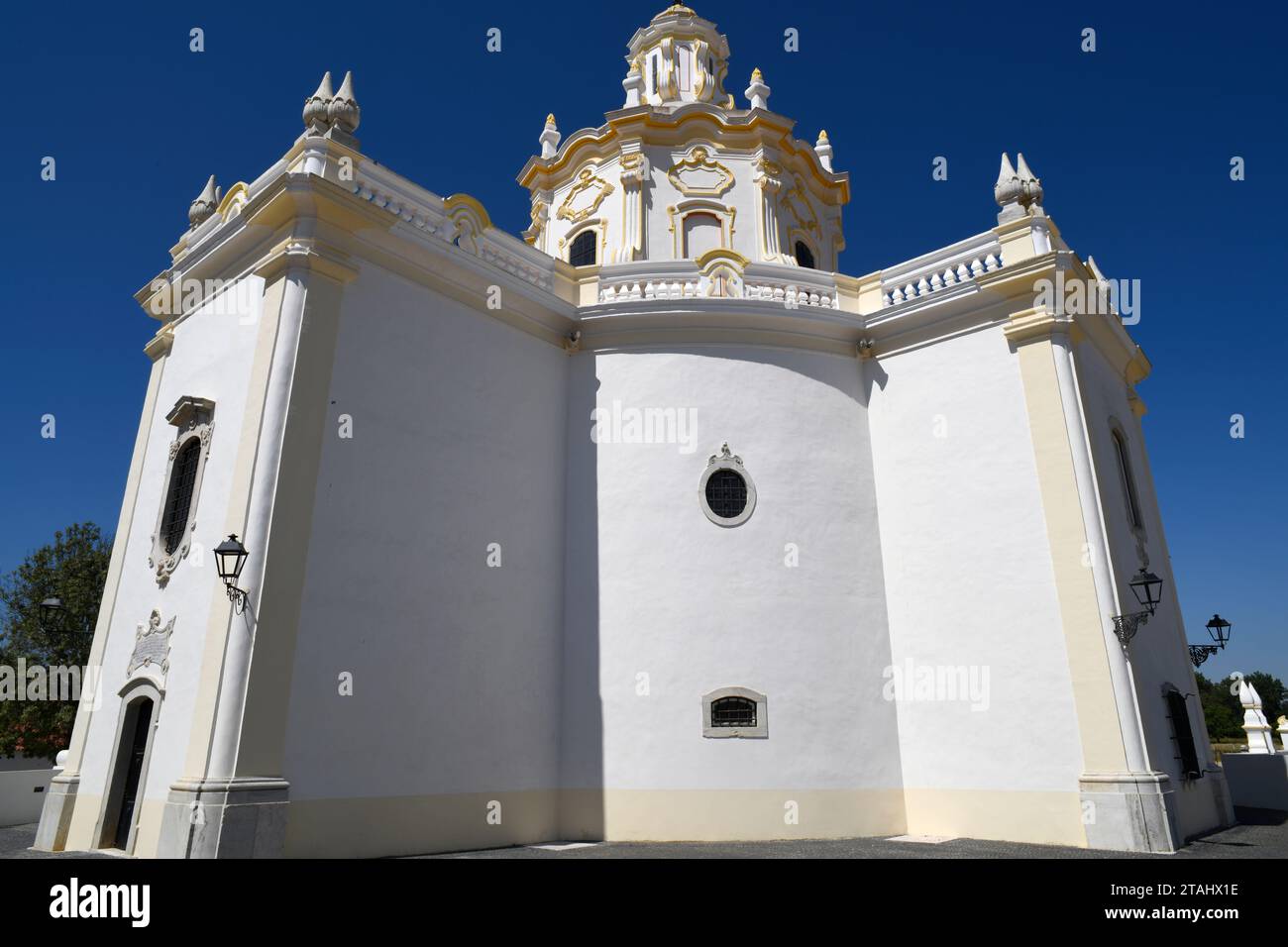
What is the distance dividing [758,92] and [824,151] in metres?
2.45

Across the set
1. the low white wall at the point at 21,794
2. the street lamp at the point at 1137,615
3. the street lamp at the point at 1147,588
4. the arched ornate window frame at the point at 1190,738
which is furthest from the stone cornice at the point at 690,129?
the low white wall at the point at 21,794

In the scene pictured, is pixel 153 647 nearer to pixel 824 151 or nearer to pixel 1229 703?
pixel 824 151

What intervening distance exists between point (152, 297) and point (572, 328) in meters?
6.57

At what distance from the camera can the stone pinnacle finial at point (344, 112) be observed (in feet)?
37.6

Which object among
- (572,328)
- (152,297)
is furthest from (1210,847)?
(152,297)

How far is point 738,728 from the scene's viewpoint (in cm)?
1196

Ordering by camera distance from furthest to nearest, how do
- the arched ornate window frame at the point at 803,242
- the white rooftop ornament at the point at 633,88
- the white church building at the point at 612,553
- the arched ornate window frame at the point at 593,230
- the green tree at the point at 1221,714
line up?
the green tree at the point at 1221,714 < the white rooftop ornament at the point at 633,88 < the arched ornate window frame at the point at 803,242 < the arched ornate window frame at the point at 593,230 < the white church building at the point at 612,553

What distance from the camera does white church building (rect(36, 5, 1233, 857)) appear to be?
A: 973 centimetres

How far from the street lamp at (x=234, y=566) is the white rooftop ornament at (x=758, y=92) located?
16.2 meters

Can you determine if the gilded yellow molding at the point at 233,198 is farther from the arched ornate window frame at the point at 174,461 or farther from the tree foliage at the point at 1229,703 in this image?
the tree foliage at the point at 1229,703

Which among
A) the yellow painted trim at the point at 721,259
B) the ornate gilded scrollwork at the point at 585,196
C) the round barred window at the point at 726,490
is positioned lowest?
the round barred window at the point at 726,490
